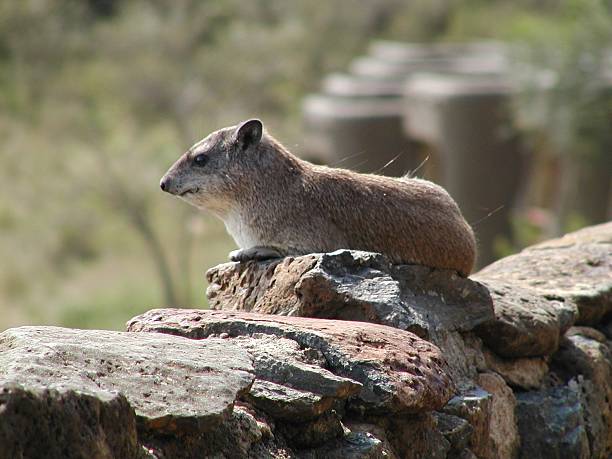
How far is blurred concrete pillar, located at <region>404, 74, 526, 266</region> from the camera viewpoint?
21.5m

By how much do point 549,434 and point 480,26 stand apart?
40.9m

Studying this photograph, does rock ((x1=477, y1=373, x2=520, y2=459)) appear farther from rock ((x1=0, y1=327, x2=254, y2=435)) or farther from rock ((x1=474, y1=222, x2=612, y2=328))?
rock ((x1=0, y1=327, x2=254, y2=435))

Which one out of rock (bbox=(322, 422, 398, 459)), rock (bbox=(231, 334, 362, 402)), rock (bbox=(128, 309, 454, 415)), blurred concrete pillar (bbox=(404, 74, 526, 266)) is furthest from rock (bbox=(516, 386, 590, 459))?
blurred concrete pillar (bbox=(404, 74, 526, 266))

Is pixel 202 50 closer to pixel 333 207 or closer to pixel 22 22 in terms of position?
pixel 22 22

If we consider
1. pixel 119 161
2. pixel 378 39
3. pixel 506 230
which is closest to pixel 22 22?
pixel 119 161

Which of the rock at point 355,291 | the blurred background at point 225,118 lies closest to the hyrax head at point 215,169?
the rock at point 355,291

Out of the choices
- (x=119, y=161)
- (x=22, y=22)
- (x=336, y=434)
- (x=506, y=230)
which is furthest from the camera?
(x=22, y=22)

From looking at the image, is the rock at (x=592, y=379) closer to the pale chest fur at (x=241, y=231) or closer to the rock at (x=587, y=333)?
the rock at (x=587, y=333)

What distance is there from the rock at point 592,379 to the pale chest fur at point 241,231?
1.76m

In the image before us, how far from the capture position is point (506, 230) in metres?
22.5

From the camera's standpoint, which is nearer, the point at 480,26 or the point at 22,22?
the point at 22,22

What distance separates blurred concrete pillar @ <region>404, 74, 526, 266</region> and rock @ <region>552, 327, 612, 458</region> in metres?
14.4

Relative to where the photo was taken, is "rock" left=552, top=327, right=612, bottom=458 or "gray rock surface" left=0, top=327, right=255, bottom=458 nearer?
"gray rock surface" left=0, top=327, right=255, bottom=458

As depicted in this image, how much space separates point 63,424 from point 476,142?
18751 millimetres
